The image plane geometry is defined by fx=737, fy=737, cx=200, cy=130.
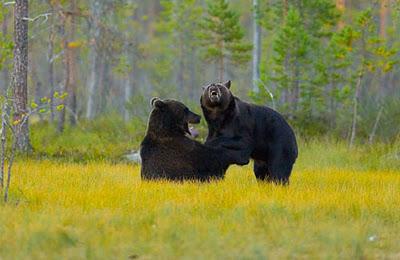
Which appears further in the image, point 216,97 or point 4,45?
point 4,45

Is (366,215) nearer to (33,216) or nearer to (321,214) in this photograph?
(321,214)

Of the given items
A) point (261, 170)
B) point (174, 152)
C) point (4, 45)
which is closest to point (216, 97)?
point (174, 152)

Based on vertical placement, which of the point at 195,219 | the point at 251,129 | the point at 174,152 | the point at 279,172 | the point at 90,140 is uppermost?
the point at 251,129

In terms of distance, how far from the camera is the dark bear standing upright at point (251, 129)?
9.62m

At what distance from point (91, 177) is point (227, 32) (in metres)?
15.0

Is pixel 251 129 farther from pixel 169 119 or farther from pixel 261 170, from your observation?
pixel 169 119

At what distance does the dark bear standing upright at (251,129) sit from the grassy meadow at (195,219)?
411 mm

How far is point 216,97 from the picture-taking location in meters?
9.45

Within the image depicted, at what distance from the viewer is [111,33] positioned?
18719 millimetres

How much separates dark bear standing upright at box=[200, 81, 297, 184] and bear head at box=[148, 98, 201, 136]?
0.34 m

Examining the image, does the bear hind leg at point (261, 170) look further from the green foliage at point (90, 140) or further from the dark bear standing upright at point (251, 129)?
the green foliage at point (90, 140)

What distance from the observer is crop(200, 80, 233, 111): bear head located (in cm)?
948

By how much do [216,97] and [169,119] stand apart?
822 mm

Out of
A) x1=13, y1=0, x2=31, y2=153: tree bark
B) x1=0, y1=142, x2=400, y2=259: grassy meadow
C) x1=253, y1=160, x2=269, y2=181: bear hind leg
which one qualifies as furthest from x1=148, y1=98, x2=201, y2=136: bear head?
x1=13, y1=0, x2=31, y2=153: tree bark
